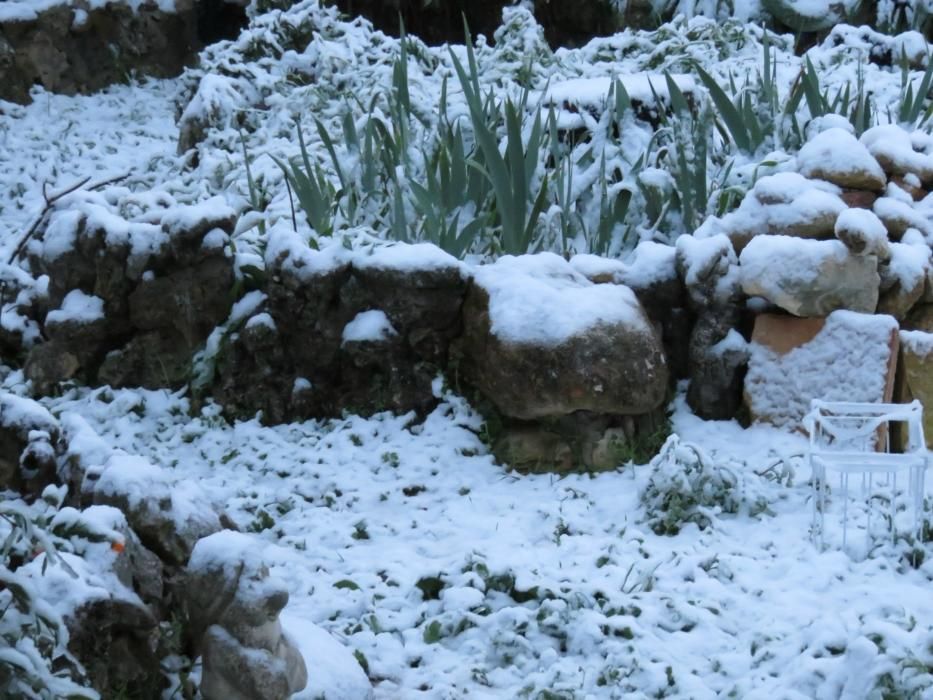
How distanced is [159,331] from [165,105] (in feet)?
13.5

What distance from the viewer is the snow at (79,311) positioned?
535 centimetres

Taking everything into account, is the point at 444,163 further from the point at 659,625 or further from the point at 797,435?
the point at 659,625

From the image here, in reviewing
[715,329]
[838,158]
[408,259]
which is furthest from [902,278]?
[408,259]

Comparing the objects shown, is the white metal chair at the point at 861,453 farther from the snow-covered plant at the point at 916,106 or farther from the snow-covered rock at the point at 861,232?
the snow-covered plant at the point at 916,106

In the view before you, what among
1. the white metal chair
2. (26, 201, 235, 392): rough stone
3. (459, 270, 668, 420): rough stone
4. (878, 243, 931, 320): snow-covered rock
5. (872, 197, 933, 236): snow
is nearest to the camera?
the white metal chair

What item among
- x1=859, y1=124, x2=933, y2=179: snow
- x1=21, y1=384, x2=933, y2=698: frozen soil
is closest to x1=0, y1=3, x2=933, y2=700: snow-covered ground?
x1=21, y1=384, x2=933, y2=698: frozen soil

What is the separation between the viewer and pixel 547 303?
4773 mm

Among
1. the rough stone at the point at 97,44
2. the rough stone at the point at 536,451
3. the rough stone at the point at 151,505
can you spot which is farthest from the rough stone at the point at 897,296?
the rough stone at the point at 97,44

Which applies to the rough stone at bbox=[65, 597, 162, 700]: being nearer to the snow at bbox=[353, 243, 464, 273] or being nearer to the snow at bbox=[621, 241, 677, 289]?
the snow at bbox=[353, 243, 464, 273]

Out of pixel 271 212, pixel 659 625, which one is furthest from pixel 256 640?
pixel 271 212

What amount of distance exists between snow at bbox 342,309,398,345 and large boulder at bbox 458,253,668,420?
12.0 inches

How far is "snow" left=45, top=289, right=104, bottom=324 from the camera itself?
535 cm

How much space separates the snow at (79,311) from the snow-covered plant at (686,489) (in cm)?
232

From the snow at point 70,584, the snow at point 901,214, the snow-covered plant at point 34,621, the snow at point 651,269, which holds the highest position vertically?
the snow-covered plant at point 34,621
